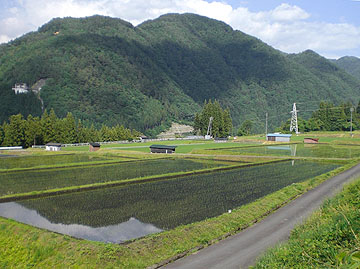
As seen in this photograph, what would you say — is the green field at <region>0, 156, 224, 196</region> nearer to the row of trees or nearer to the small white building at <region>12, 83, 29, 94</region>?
the row of trees

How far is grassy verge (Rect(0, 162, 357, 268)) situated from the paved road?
51 cm

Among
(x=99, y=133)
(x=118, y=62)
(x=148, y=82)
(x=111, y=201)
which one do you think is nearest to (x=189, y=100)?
(x=148, y=82)

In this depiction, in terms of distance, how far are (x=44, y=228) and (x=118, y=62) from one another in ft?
559

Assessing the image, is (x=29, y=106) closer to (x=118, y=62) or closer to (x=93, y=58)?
(x=93, y=58)

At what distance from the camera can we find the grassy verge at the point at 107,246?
1230 centimetres

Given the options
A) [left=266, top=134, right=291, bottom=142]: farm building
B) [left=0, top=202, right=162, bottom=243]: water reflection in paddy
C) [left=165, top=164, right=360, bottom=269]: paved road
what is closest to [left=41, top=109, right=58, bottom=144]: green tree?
[left=266, top=134, right=291, bottom=142]: farm building

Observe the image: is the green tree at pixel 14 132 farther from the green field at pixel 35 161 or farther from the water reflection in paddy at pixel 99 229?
the water reflection in paddy at pixel 99 229

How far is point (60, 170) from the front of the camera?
34.3 metres

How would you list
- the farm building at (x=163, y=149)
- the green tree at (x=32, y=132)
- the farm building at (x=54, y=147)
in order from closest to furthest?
1. the farm building at (x=163, y=149)
2. the farm building at (x=54, y=147)
3. the green tree at (x=32, y=132)

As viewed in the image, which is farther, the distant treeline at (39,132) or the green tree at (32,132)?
the green tree at (32,132)

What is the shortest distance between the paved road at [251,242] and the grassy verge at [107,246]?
0.51m

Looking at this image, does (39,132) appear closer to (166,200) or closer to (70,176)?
(70,176)

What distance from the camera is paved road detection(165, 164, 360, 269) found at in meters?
11.8

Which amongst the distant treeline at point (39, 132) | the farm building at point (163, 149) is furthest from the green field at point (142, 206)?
the distant treeline at point (39, 132)
